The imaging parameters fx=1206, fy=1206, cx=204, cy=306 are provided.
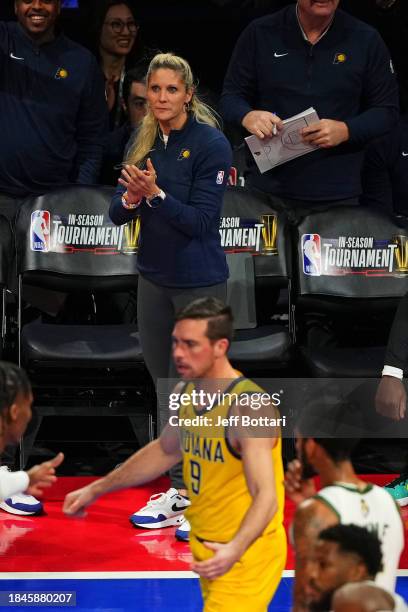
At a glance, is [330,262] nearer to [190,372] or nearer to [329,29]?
[329,29]

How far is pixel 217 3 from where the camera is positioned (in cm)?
752

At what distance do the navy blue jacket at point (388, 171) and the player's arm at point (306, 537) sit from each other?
371 centimetres

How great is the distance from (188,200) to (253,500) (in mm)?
1665

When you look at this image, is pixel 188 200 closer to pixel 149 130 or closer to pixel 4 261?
pixel 149 130

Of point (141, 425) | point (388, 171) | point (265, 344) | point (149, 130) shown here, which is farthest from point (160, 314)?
point (388, 171)

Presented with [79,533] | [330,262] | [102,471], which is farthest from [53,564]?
[330,262]

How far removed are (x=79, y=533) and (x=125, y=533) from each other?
194mm

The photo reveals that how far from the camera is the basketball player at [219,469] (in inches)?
144

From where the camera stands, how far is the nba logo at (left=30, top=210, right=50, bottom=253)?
20.4ft

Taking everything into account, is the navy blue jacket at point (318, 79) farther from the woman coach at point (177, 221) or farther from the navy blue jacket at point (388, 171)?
the woman coach at point (177, 221)

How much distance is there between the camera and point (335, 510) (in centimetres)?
328

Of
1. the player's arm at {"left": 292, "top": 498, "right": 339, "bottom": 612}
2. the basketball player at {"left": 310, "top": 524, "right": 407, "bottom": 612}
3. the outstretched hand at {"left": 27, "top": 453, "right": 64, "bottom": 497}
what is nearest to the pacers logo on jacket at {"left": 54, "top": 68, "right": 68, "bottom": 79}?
the outstretched hand at {"left": 27, "top": 453, "right": 64, "bottom": 497}

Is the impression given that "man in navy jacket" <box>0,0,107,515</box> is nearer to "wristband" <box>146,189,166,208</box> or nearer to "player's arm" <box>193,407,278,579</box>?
"wristband" <box>146,189,166,208</box>

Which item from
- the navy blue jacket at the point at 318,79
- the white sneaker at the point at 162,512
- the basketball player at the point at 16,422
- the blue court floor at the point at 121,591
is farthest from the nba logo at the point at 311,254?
the basketball player at the point at 16,422
